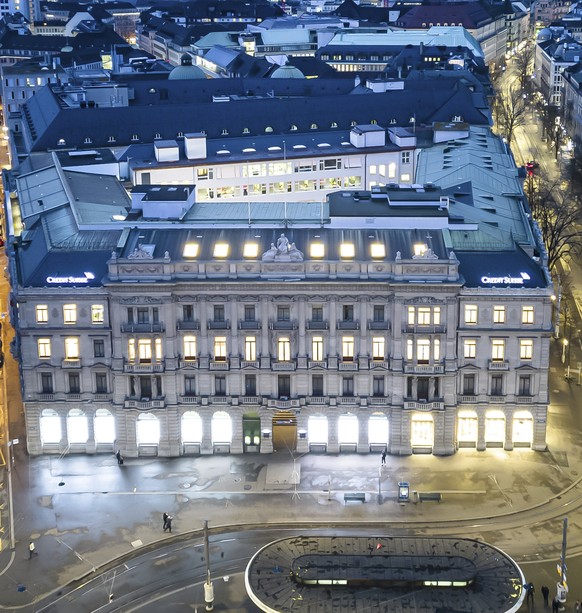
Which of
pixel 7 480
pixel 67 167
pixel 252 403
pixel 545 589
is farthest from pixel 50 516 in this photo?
pixel 67 167

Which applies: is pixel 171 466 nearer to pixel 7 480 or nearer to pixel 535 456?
pixel 7 480

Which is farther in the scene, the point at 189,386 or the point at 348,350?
the point at 189,386

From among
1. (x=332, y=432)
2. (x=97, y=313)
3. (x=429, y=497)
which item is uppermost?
(x=97, y=313)

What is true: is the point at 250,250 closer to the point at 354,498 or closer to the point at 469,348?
the point at 469,348

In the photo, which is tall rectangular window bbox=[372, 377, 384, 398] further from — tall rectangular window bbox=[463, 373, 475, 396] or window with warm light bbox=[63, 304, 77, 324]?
window with warm light bbox=[63, 304, 77, 324]

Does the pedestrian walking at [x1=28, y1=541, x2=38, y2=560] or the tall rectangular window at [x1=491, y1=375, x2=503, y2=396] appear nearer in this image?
the pedestrian walking at [x1=28, y1=541, x2=38, y2=560]

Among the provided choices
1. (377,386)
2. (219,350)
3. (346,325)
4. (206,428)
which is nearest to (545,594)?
(377,386)

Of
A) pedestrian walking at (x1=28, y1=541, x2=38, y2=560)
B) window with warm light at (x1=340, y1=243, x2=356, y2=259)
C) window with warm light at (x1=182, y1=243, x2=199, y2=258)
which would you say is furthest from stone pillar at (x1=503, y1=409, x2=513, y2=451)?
pedestrian walking at (x1=28, y1=541, x2=38, y2=560)
